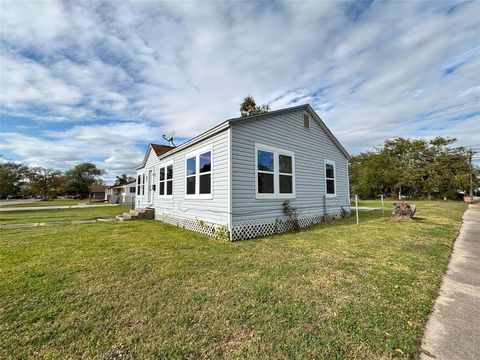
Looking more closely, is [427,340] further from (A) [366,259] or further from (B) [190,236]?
(B) [190,236]

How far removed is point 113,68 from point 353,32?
957 centimetres

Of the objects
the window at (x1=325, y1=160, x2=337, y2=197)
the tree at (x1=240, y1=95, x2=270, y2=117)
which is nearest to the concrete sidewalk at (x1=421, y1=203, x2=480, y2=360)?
the window at (x1=325, y1=160, x2=337, y2=197)

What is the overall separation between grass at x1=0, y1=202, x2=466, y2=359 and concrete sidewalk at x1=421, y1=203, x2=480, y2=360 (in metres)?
0.11

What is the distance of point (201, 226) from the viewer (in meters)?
7.94

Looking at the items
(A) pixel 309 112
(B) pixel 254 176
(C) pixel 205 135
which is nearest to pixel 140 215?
(C) pixel 205 135

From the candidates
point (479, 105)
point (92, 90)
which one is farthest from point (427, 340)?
point (479, 105)

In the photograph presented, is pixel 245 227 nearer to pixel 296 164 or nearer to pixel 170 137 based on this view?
pixel 296 164

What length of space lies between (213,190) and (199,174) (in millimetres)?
1288

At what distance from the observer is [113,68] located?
8727 mm

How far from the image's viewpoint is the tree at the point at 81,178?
208 ft

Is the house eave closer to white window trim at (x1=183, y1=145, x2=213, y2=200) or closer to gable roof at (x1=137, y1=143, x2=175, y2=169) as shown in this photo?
white window trim at (x1=183, y1=145, x2=213, y2=200)

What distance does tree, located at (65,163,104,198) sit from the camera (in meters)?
63.5

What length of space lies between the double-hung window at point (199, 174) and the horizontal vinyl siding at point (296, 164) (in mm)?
1254

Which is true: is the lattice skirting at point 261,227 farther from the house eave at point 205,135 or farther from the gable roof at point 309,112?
the gable roof at point 309,112
